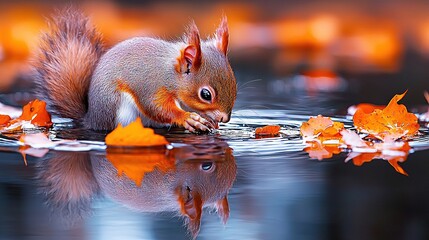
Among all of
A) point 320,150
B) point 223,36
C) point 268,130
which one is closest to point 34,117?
point 223,36

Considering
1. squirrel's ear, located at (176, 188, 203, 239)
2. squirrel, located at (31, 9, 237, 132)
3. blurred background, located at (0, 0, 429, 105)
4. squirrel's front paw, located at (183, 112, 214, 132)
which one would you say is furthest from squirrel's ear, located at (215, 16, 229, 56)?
blurred background, located at (0, 0, 429, 105)

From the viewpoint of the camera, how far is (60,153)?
3521 mm

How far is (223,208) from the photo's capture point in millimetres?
2686

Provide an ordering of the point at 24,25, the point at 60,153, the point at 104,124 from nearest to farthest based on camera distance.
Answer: the point at 60,153 → the point at 104,124 → the point at 24,25

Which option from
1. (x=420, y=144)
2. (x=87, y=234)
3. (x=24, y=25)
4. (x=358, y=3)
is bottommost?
(x=87, y=234)

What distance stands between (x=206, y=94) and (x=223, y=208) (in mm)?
1201

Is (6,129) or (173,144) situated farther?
(6,129)

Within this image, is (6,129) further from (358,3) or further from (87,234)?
(358,3)

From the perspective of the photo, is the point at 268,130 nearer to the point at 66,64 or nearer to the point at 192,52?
the point at 192,52

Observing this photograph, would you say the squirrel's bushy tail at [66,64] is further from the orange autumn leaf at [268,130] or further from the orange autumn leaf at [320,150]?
the orange autumn leaf at [320,150]

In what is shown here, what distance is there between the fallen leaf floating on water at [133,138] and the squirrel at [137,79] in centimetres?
30

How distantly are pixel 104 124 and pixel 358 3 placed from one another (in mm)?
6961

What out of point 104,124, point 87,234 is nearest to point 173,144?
point 104,124

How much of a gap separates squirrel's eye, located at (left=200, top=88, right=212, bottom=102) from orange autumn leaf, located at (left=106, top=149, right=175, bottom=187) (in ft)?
1.26
